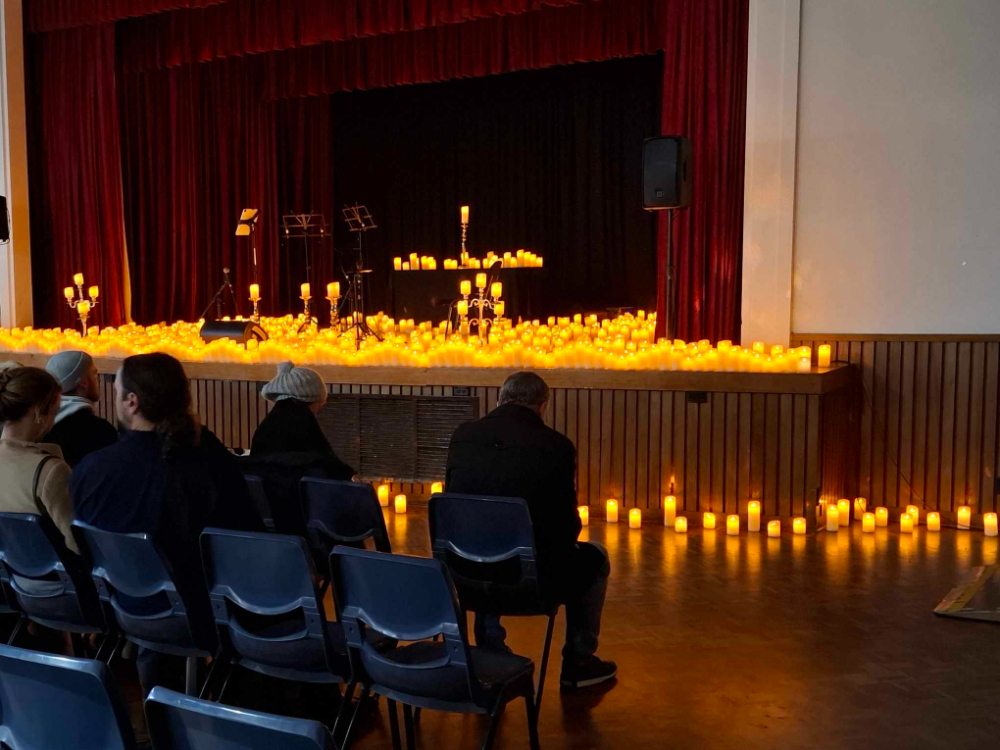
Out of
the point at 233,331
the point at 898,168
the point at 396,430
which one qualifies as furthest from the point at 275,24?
the point at 898,168

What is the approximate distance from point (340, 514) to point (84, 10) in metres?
8.33

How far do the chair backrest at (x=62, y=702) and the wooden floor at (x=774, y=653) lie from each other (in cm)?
144

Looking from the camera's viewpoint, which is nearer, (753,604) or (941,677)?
(941,677)

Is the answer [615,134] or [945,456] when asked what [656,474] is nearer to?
[945,456]

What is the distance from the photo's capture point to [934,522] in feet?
20.1

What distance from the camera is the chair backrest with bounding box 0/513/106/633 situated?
124 inches

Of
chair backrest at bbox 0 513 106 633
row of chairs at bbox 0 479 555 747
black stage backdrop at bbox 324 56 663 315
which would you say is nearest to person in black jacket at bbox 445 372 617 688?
row of chairs at bbox 0 479 555 747

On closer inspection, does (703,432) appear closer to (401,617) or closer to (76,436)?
(76,436)

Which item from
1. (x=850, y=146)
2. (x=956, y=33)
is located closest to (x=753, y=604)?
(x=850, y=146)

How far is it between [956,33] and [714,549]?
144 inches

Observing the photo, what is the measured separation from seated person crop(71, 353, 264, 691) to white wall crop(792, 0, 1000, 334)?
497 centimetres

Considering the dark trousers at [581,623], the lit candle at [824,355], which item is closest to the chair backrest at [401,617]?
the dark trousers at [581,623]

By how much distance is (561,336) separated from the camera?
27.0 ft

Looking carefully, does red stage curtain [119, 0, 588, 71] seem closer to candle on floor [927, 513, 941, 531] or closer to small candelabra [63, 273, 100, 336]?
small candelabra [63, 273, 100, 336]
